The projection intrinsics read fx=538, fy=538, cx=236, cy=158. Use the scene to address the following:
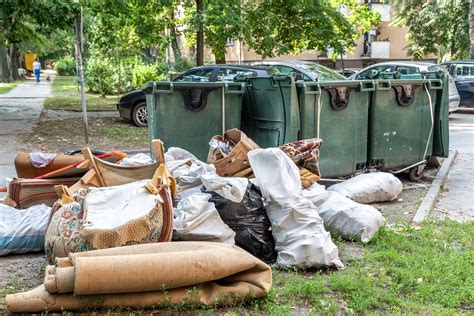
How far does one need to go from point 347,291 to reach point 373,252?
0.93 m

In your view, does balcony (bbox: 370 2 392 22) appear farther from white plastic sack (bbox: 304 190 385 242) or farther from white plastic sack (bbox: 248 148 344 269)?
white plastic sack (bbox: 248 148 344 269)

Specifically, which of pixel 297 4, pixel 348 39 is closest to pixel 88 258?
pixel 297 4

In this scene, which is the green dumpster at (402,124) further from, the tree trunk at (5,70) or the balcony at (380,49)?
the tree trunk at (5,70)

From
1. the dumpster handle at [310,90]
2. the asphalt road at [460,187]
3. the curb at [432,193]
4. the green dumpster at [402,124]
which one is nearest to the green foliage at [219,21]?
the asphalt road at [460,187]

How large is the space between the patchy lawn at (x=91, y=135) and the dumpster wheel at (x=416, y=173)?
16.9 ft

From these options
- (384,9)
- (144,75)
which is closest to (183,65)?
(144,75)

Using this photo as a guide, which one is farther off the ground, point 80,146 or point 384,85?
point 384,85

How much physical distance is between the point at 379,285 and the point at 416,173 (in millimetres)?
4425

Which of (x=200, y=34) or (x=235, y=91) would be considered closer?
(x=235, y=91)

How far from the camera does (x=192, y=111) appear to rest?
6766 millimetres

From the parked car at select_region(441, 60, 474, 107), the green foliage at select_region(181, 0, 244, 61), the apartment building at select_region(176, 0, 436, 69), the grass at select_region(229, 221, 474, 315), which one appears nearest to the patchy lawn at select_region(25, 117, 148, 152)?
the green foliage at select_region(181, 0, 244, 61)

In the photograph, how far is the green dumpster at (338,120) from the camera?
673 centimetres

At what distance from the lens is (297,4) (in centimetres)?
1692

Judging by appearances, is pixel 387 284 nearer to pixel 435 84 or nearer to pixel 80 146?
pixel 435 84
